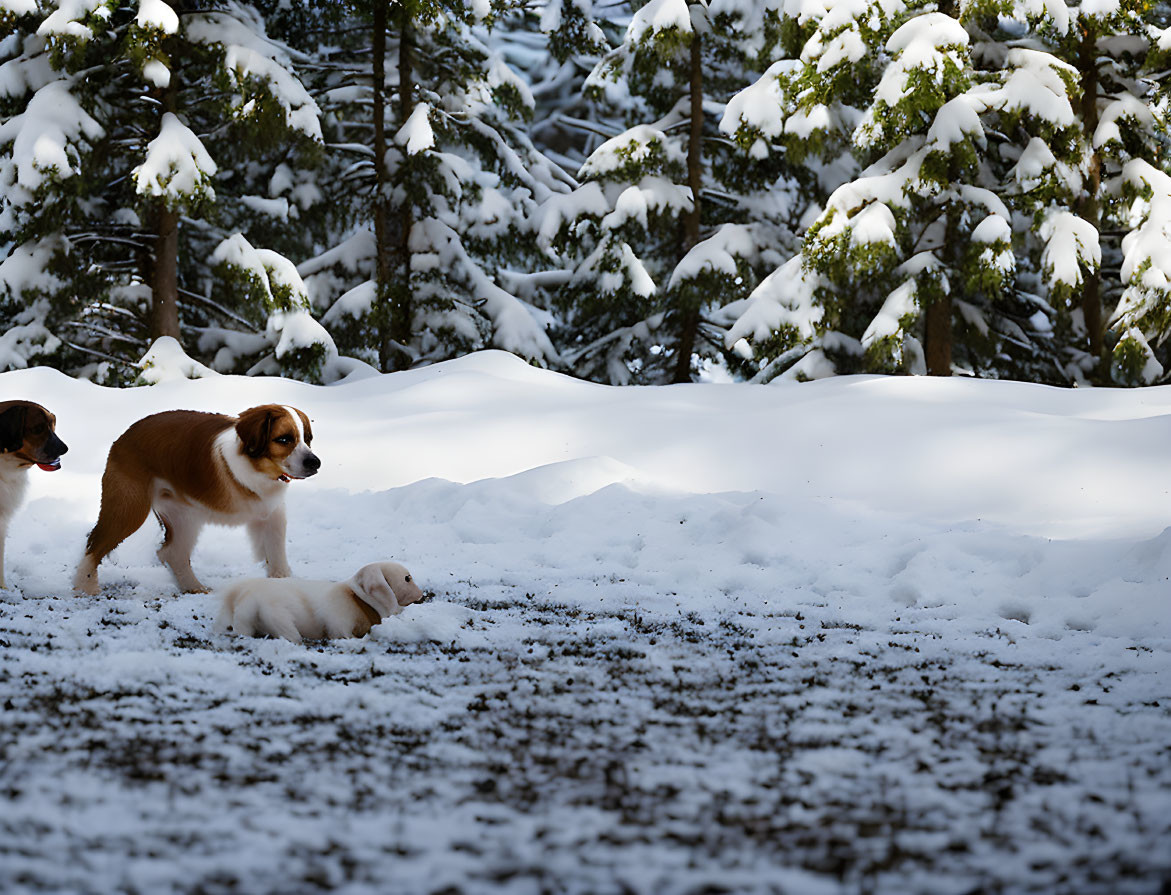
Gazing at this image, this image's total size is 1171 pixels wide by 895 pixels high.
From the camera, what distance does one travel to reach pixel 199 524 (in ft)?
Answer: 17.0

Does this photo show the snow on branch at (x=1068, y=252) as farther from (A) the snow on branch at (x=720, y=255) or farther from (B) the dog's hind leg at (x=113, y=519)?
(B) the dog's hind leg at (x=113, y=519)

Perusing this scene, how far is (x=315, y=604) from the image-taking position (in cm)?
402

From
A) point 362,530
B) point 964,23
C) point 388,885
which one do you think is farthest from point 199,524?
point 964,23

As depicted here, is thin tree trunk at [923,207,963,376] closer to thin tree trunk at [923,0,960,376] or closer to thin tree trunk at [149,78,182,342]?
thin tree trunk at [923,0,960,376]

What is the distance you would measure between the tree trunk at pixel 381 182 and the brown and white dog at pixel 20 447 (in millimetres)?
9951

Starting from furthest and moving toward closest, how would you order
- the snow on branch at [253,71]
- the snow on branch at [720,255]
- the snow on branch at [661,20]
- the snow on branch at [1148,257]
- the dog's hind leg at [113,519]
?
1. the snow on branch at [720,255]
2. the snow on branch at [661,20]
3. the snow on branch at [253,71]
4. the snow on branch at [1148,257]
5. the dog's hind leg at [113,519]

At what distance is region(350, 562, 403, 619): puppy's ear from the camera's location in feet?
13.4

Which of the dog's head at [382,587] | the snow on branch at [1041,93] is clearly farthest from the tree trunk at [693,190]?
the dog's head at [382,587]

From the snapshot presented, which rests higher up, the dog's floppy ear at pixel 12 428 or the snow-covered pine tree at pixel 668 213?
the snow-covered pine tree at pixel 668 213

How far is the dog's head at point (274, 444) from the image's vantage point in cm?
482

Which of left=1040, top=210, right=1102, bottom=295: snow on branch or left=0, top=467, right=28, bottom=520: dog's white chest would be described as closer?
left=0, top=467, right=28, bottom=520: dog's white chest

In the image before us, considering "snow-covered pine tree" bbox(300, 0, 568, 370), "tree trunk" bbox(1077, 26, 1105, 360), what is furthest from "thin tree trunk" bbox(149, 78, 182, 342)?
"tree trunk" bbox(1077, 26, 1105, 360)

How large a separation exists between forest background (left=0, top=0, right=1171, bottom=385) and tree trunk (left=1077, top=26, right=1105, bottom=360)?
1.7 inches

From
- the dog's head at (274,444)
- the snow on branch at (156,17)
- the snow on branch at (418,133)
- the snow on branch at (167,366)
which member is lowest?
the dog's head at (274,444)
